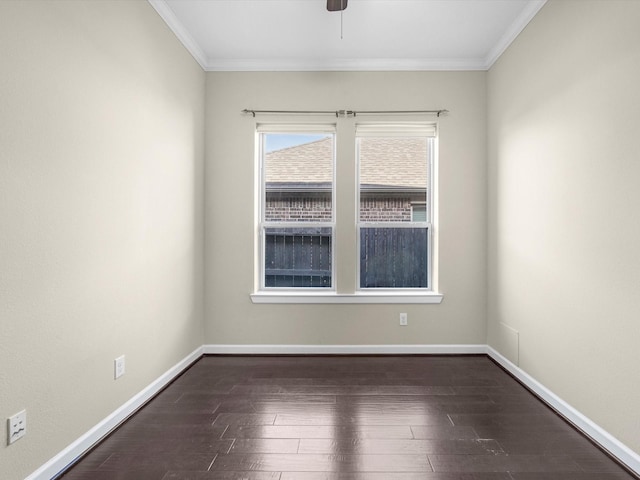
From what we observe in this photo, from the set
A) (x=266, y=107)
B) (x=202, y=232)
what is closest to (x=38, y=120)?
(x=202, y=232)

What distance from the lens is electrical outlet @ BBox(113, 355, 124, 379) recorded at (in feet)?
6.91

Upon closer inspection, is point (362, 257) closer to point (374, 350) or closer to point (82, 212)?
point (374, 350)

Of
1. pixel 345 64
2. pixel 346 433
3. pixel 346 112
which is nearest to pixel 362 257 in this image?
pixel 346 112

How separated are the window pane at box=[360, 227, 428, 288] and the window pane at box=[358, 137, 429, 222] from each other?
15 centimetres

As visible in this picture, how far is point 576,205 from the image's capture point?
2129mm

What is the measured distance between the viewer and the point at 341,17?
2678 millimetres

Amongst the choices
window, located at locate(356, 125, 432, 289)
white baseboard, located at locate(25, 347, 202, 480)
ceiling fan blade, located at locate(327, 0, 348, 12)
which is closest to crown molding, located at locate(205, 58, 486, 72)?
window, located at locate(356, 125, 432, 289)

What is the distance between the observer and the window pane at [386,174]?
352 centimetres

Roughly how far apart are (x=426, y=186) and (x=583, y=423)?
89.6 inches

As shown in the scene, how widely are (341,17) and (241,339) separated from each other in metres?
2.98

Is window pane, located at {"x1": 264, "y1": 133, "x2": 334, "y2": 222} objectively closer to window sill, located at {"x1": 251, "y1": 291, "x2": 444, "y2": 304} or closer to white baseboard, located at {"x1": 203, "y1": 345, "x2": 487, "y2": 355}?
window sill, located at {"x1": 251, "y1": 291, "x2": 444, "y2": 304}

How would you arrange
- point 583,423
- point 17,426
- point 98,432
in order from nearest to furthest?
point 17,426 < point 98,432 < point 583,423

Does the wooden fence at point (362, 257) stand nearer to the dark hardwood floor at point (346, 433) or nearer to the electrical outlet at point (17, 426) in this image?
the dark hardwood floor at point (346, 433)

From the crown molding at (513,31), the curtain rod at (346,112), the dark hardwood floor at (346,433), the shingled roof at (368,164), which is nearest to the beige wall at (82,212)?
the dark hardwood floor at (346,433)
